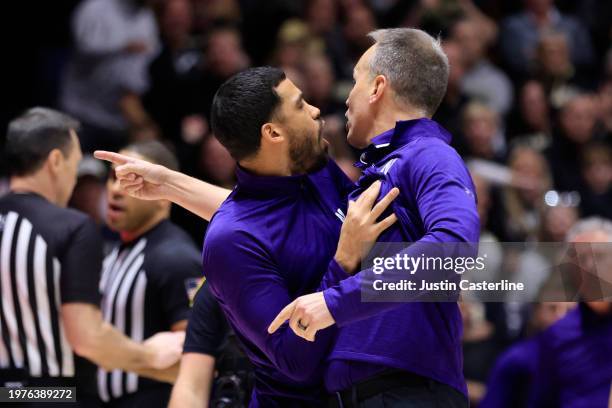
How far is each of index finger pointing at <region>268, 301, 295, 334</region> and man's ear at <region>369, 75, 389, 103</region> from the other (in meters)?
0.80

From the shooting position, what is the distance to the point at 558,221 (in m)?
7.93

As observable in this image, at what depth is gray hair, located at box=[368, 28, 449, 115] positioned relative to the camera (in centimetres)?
344

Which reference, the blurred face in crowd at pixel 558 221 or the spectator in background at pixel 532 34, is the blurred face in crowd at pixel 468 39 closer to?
the spectator in background at pixel 532 34

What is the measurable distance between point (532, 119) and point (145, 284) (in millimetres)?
5527

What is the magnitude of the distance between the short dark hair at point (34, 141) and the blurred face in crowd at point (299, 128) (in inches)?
65.3

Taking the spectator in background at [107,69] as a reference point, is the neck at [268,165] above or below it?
above

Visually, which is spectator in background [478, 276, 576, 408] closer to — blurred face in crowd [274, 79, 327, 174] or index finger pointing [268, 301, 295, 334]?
blurred face in crowd [274, 79, 327, 174]

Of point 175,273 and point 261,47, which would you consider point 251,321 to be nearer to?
point 175,273

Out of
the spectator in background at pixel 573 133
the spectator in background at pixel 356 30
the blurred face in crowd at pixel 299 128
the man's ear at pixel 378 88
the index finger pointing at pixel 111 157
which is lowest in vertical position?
the spectator in background at pixel 573 133

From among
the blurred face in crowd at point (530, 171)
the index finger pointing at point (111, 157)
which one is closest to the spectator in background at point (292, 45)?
the blurred face in crowd at point (530, 171)

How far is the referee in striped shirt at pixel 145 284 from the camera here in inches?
191

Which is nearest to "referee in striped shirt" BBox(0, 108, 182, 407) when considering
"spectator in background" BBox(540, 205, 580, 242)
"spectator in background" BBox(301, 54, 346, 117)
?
"spectator in background" BBox(301, 54, 346, 117)

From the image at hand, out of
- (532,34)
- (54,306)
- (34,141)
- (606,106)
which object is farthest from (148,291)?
(532,34)

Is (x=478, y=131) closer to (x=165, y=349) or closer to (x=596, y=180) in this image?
(x=596, y=180)
